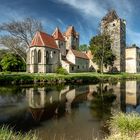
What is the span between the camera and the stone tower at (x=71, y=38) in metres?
75.3

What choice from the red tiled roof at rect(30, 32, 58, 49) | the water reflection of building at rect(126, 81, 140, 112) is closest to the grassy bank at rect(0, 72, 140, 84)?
the water reflection of building at rect(126, 81, 140, 112)

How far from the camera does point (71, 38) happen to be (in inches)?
2968

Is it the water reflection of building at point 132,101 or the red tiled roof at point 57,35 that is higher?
the red tiled roof at point 57,35

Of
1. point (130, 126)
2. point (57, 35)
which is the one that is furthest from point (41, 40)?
point (130, 126)

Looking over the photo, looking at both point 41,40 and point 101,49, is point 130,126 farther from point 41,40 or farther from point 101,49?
point 101,49

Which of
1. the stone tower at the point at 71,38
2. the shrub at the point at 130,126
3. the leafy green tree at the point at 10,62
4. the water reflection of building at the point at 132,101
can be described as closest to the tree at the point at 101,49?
the stone tower at the point at 71,38

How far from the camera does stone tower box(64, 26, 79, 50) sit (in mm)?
75312

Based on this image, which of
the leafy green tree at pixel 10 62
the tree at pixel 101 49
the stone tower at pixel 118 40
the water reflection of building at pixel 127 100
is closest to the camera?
the water reflection of building at pixel 127 100

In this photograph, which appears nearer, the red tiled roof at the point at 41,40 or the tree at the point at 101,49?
the red tiled roof at the point at 41,40

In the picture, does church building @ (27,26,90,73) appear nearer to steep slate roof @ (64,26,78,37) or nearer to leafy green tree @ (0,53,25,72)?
leafy green tree @ (0,53,25,72)

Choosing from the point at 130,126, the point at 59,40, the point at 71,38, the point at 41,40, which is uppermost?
the point at 71,38

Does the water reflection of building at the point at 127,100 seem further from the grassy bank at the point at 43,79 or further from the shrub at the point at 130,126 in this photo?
the grassy bank at the point at 43,79

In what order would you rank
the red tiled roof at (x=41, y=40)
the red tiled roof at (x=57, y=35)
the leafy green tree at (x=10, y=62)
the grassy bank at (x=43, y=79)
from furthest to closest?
1. the red tiled roof at (x=57, y=35)
2. the leafy green tree at (x=10, y=62)
3. the red tiled roof at (x=41, y=40)
4. the grassy bank at (x=43, y=79)

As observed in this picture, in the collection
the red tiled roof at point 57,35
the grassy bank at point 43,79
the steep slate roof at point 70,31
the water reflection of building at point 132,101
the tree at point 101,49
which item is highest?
the steep slate roof at point 70,31
